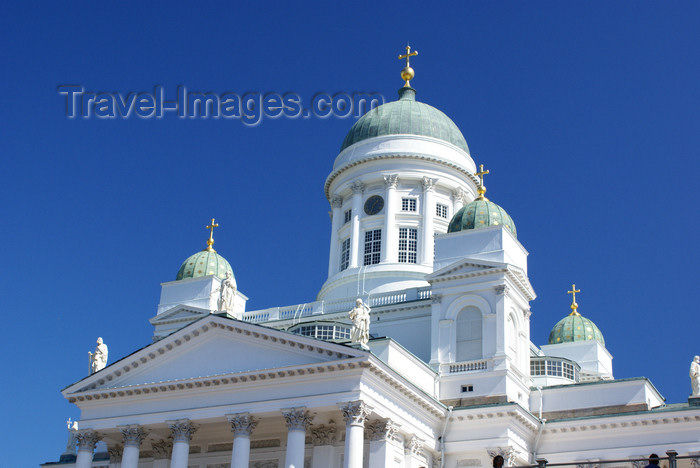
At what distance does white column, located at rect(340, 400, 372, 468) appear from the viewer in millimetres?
30672

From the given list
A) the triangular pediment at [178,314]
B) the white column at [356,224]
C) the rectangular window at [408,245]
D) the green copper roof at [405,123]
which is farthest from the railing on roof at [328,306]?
the green copper roof at [405,123]

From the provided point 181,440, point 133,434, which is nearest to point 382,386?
point 181,440

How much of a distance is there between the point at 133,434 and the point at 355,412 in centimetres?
969

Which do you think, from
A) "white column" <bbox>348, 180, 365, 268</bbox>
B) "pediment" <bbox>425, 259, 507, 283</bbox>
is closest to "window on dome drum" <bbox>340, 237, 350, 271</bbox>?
"white column" <bbox>348, 180, 365, 268</bbox>

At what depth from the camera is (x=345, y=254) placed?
50781mm

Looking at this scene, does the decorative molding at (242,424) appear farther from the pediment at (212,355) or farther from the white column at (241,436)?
the pediment at (212,355)

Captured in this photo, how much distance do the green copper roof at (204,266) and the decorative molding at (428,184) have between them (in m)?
11.5

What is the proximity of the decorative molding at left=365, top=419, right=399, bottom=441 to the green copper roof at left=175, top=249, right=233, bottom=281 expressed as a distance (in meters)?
17.2

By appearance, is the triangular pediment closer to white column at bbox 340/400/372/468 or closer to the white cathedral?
the white cathedral

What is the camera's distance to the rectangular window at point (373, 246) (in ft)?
160

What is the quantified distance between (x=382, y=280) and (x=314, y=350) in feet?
48.2

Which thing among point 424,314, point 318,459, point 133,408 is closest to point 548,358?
point 424,314

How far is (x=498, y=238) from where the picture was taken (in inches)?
1567

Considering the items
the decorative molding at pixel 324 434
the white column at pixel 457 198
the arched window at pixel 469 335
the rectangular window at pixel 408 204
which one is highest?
the white column at pixel 457 198
